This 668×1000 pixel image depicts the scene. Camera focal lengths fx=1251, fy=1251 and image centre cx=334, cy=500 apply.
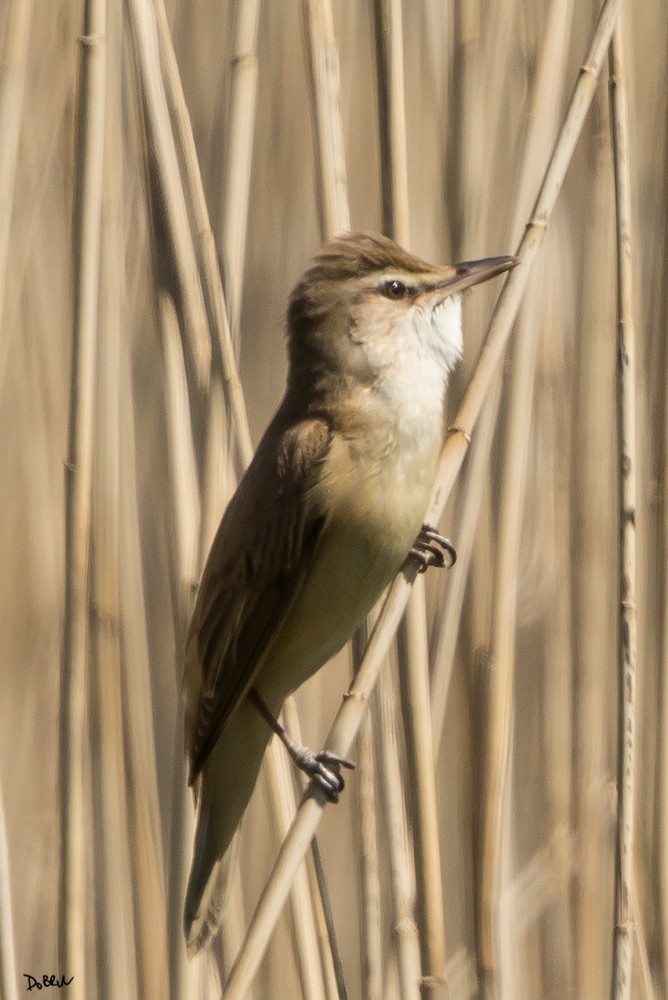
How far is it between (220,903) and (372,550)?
0.67m

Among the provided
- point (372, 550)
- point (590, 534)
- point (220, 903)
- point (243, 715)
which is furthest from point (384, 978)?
point (590, 534)

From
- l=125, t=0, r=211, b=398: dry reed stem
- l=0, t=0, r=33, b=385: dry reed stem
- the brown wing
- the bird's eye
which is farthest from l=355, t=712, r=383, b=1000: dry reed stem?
l=0, t=0, r=33, b=385: dry reed stem

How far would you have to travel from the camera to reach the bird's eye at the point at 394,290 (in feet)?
7.56

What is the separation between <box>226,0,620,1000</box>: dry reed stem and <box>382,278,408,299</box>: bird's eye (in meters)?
0.27

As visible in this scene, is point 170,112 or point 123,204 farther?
point 123,204

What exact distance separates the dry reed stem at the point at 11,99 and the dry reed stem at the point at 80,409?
0.17 metres

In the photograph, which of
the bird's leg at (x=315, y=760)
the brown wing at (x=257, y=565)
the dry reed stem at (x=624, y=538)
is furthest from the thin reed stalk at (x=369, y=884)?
the dry reed stem at (x=624, y=538)

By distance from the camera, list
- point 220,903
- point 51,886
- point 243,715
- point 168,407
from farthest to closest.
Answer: point 51,886 < point 243,715 < point 168,407 < point 220,903

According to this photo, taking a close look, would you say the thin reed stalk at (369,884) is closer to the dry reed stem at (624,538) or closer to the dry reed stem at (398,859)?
the dry reed stem at (398,859)

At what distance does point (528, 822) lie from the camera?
3.18m

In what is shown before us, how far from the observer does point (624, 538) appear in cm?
225

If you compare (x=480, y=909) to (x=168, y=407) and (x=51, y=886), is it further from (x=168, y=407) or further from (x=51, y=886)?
(x=51, y=886)

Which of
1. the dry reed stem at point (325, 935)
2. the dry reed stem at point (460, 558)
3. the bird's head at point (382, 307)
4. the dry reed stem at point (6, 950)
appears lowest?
the dry reed stem at point (325, 935)

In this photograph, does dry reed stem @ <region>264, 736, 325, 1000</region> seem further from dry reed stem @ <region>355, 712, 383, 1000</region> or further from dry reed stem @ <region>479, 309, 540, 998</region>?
dry reed stem @ <region>479, 309, 540, 998</region>
